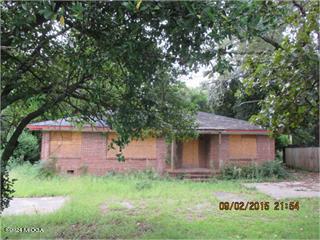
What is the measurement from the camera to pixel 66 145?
626 inches

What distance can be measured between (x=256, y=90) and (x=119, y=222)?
13.1ft

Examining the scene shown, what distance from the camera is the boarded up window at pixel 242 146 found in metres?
17.1

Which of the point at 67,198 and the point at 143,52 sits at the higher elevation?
the point at 143,52

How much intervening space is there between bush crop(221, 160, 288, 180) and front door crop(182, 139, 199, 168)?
2.78m

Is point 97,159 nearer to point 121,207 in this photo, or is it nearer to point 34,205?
point 34,205

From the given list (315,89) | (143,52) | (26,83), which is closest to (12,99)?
(26,83)

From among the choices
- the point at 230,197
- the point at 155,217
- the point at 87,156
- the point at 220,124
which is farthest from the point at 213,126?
the point at 155,217

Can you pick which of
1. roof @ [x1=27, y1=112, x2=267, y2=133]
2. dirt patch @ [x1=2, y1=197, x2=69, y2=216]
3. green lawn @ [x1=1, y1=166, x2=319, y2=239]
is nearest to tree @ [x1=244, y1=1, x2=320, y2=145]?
green lawn @ [x1=1, y1=166, x2=319, y2=239]

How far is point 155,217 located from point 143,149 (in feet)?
29.0

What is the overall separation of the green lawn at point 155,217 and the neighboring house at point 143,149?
415 centimetres

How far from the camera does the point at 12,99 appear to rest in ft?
14.0

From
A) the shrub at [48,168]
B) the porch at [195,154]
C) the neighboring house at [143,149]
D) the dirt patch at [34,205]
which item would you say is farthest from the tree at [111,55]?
the porch at [195,154]

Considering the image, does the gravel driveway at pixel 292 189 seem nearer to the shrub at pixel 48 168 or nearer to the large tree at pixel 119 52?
the large tree at pixel 119 52

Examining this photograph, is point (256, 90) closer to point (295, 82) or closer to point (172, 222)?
point (295, 82)
